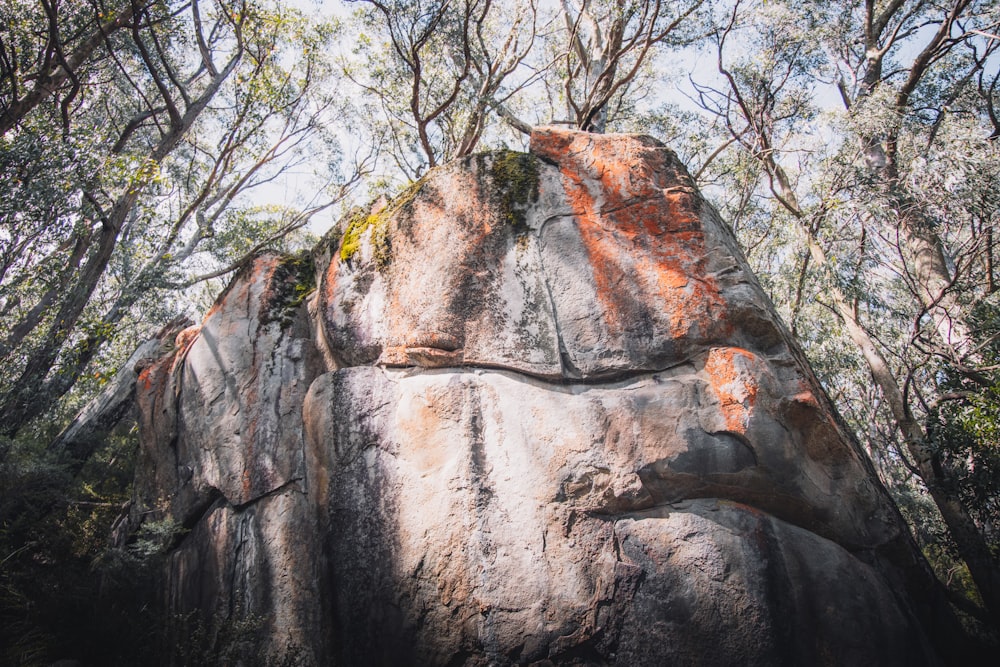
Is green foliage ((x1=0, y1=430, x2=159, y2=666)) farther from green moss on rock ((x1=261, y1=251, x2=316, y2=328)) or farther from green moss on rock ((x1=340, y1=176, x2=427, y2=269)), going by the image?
green moss on rock ((x1=340, y1=176, x2=427, y2=269))

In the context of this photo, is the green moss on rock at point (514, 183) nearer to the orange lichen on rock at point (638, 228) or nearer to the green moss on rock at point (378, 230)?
the orange lichen on rock at point (638, 228)

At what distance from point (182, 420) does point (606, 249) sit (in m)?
5.24

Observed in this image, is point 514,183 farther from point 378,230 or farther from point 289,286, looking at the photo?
point 289,286

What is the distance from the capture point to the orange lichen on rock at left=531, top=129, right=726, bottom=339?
5285 millimetres

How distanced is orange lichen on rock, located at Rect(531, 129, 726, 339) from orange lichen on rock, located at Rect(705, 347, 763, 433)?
28 cm

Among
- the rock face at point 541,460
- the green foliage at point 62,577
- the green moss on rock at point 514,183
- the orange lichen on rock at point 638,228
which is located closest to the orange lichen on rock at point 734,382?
the rock face at point 541,460

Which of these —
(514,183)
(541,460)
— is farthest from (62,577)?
(514,183)

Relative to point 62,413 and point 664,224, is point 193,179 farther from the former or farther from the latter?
point 664,224

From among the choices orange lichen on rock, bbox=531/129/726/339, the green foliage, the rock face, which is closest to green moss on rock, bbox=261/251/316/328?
the rock face

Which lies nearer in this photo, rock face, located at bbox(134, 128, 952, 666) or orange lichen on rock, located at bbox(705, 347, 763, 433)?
rock face, located at bbox(134, 128, 952, 666)

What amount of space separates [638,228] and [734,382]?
178 centimetres

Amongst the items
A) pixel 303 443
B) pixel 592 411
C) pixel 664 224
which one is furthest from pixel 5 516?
pixel 664 224

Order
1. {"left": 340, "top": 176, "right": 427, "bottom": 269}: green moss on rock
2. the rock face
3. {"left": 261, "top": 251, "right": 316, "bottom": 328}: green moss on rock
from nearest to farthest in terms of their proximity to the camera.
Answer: the rock face
{"left": 340, "top": 176, "right": 427, "bottom": 269}: green moss on rock
{"left": 261, "top": 251, "right": 316, "bottom": 328}: green moss on rock

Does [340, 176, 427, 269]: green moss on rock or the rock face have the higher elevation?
[340, 176, 427, 269]: green moss on rock
